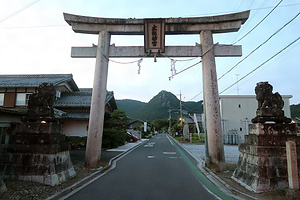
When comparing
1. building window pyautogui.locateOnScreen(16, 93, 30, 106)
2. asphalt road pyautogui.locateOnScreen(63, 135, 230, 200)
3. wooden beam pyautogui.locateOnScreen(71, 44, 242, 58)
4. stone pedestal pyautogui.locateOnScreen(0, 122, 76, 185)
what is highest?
wooden beam pyautogui.locateOnScreen(71, 44, 242, 58)

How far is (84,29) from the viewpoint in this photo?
9.85 meters

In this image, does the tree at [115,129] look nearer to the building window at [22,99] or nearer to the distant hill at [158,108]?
the building window at [22,99]

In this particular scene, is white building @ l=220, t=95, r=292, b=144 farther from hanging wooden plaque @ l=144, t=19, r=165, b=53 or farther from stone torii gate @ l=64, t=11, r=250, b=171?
hanging wooden plaque @ l=144, t=19, r=165, b=53

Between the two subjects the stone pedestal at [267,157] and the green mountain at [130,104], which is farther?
the green mountain at [130,104]

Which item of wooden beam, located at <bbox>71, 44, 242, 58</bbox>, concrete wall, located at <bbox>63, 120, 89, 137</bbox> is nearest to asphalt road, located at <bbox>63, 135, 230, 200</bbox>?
wooden beam, located at <bbox>71, 44, 242, 58</bbox>

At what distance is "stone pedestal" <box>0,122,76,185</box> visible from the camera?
592cm

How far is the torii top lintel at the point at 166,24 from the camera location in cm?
946

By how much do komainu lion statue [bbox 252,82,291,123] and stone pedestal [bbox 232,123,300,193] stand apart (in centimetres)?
22

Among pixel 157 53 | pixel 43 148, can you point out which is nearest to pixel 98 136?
pixel 43 148

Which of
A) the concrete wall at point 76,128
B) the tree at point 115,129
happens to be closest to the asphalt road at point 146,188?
the tree at point 115,129

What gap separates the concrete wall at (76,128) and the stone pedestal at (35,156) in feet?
39.0

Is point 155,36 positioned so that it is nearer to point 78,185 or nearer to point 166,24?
point 166,24

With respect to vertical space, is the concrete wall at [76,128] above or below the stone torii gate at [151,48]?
below

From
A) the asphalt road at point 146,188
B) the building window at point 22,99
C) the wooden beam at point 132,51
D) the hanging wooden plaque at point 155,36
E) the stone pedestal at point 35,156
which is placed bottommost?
the asphalt road at point 146,188
